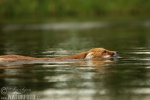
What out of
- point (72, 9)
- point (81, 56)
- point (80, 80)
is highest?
point (72, 9)

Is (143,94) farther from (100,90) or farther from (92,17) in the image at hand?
(92,17)

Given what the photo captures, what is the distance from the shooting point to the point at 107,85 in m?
15.7

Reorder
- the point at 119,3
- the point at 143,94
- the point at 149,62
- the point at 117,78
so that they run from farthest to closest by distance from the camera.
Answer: the point at 119,3
the point at 149,62
the point at 117,78
the point at 143,94

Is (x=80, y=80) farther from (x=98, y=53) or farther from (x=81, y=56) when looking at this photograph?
(x=98, y=53)

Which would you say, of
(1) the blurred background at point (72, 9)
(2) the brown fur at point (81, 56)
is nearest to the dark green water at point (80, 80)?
(2) the brown fur at point (81, 56)

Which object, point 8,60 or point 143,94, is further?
point 8,60

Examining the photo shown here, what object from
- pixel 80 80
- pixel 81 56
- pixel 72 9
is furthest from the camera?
pixel 72 9

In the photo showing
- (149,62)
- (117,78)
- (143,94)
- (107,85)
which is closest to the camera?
(143,94)

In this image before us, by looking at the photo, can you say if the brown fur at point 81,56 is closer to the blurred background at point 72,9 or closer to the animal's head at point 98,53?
the animal's head at point 98,53

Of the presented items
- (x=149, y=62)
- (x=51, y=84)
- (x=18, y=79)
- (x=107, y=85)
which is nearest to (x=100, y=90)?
(x=107, y=85)

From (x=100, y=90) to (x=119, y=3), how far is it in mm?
59253

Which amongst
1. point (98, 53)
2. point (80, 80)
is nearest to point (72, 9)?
point (98, 53)

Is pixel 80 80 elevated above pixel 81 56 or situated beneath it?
situated beneath

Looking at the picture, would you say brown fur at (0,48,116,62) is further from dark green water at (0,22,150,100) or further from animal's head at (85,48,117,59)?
dark green water at (0,22,150,100)
